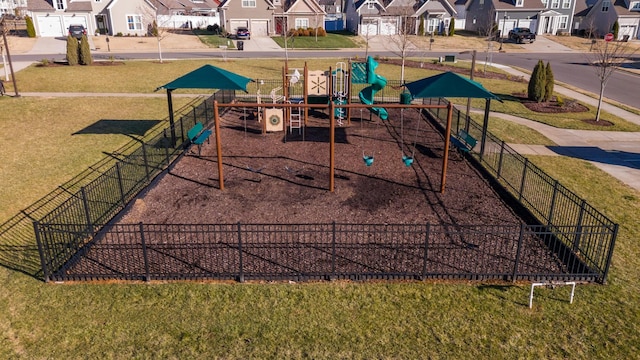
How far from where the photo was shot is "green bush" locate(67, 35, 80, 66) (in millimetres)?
37906

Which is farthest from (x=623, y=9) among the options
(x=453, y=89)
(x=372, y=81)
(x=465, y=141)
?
(x=453, y=89)

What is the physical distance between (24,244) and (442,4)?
70.5m

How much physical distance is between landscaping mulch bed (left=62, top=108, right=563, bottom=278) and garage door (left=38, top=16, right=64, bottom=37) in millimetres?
52245

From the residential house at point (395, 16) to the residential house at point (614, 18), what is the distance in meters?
22.4

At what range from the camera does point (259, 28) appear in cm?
6344

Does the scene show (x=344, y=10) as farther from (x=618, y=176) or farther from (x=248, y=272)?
(x=248, y=272)

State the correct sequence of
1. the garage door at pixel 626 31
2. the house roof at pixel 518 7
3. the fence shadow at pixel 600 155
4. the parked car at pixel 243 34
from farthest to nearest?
the garage door at pixel 626 31
the house roof at pixel 518 7
the parked car at pixel 243 34
the fence shadow at pixel 600 155

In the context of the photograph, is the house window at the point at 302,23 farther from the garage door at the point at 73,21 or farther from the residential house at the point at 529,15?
the garage door at the point at 73,21

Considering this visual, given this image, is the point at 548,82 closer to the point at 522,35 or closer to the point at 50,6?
the point at 522,35

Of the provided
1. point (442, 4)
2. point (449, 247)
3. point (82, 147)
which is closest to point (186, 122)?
point (82, 147)

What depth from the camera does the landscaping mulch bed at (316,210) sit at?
10539 mm

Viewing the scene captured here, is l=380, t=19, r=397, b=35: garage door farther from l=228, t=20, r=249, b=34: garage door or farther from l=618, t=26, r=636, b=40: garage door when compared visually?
l=618, t=26, r=636, b=40: garage door

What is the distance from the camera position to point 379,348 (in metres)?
8.16

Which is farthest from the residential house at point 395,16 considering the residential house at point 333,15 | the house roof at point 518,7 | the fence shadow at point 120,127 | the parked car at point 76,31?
the fence shadow at point 120,127
